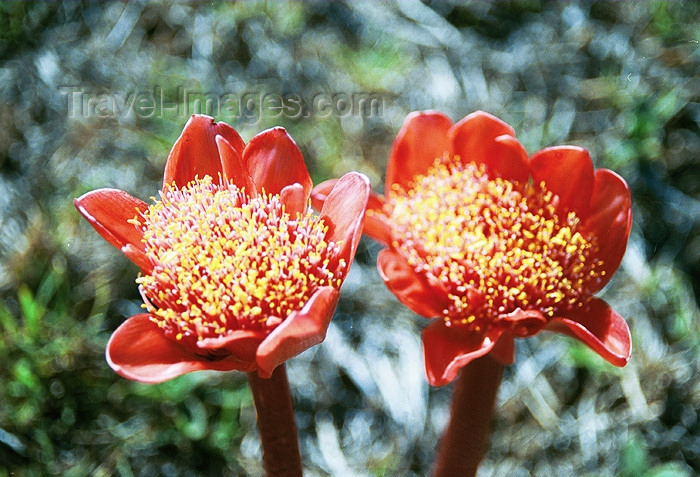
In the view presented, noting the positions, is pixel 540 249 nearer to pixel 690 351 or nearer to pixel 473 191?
pixel 473 191

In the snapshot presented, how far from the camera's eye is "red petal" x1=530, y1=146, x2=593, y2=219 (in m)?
1.19

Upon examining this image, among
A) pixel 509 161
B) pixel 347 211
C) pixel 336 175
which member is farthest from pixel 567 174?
pixel 336 175

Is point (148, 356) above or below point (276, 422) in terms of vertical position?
above

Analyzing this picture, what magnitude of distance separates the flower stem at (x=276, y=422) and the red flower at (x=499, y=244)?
21cm

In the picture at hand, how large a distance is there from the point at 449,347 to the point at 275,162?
378 mm

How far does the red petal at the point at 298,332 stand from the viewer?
35.0 inches

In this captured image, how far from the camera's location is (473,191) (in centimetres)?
120

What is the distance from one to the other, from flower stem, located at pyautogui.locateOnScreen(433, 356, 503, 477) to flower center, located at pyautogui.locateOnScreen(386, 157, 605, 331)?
0.32 ft

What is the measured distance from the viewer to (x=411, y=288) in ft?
3.76

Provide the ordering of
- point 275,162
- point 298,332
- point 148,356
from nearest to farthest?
point 298,332, point 148,356, point 275,162

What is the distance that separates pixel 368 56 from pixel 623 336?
1.22m

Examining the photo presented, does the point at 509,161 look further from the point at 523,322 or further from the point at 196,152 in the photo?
the point at 196,152

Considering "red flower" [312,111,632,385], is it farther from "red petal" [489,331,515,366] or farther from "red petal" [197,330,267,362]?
"red petal" [197,330,267,362]

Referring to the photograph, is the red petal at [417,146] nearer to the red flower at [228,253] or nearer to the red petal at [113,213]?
the red flower at [228,253]
